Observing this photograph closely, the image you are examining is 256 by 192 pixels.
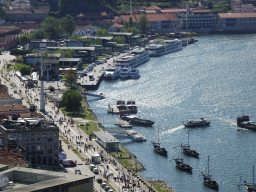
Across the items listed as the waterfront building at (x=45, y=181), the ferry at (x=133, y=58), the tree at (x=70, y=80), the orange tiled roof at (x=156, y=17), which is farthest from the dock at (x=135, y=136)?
the orange tiled roof at (x=156, y=17)

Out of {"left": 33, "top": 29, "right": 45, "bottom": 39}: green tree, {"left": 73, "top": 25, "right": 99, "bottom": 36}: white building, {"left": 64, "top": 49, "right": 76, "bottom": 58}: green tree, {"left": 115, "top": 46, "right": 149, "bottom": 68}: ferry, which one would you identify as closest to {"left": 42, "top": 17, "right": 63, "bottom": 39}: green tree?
{"left": 33, "top": 29, "right": 45, "bottom": 39}: green tree

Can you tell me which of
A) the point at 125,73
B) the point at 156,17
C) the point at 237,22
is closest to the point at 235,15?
the point at 237,22

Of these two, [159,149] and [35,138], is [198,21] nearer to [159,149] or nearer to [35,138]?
[159,149]

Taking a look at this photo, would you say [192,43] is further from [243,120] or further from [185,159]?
[185,159]

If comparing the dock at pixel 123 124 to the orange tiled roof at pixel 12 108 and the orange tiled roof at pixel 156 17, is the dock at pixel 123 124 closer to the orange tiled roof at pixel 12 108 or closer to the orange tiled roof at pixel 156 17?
the orange tiled roof at pixel 12 108

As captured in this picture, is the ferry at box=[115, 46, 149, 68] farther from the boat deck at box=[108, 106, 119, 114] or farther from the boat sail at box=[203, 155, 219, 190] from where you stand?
the boat sail at box=[203, 155, 219, 190]
